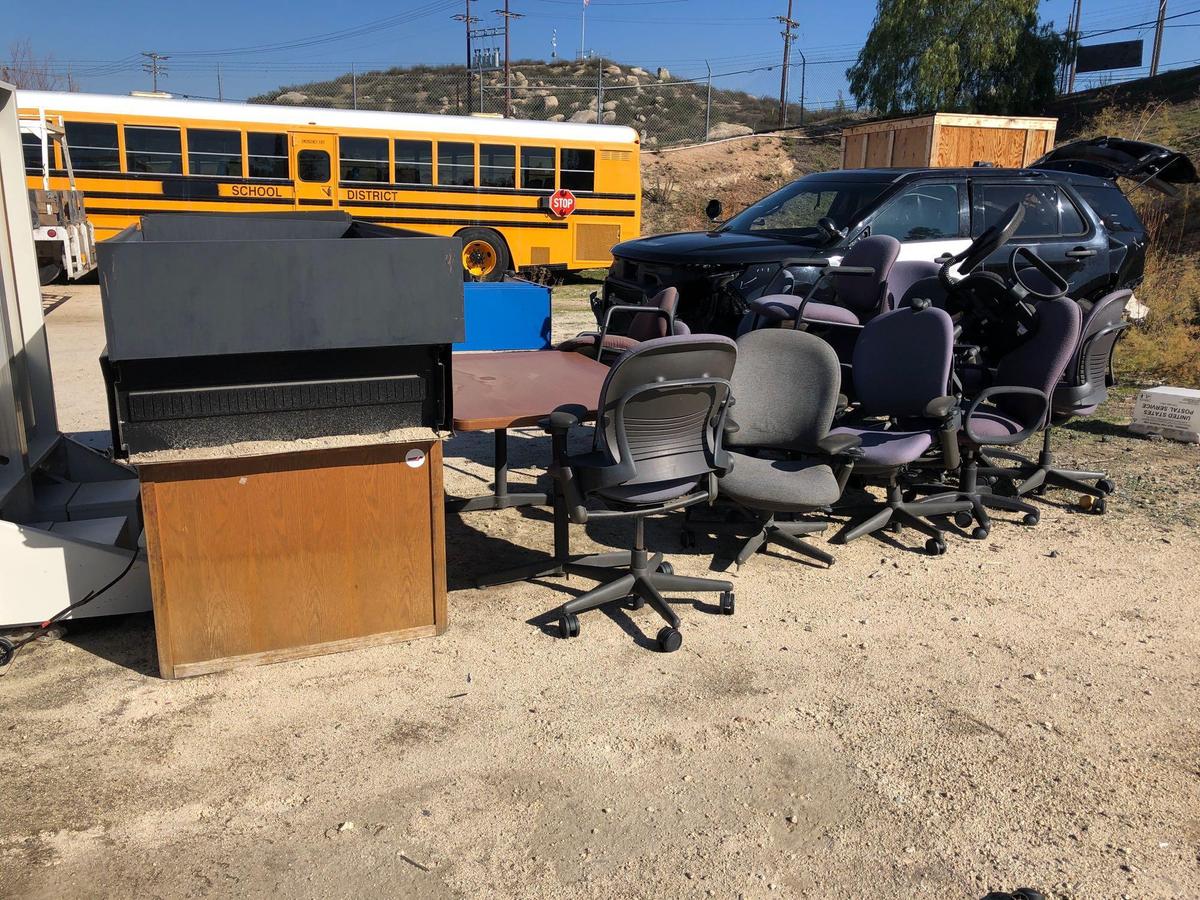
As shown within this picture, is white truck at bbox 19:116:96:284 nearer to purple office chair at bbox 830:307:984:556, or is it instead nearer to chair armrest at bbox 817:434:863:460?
purple office chair at bbox 830:307:984:556

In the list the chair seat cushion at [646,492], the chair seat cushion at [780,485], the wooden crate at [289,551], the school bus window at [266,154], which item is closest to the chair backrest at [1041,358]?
the chair seat cushion at [780,485]

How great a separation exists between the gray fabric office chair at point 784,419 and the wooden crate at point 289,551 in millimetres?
1543

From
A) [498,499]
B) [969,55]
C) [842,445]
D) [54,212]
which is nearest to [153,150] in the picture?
[54,212]

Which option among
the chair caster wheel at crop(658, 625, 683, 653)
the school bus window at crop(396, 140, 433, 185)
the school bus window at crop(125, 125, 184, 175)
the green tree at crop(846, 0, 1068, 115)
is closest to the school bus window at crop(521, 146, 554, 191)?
the school bus window at crop(396, 140, 433, 185)

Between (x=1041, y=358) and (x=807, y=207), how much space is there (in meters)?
2.97

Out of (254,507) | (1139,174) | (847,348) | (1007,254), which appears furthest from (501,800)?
(1139,174)

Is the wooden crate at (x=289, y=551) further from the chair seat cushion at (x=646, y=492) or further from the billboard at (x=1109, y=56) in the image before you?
the billboard at (x=1109, y=56)

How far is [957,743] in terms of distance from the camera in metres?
3.20

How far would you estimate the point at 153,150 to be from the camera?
1401 centimetres

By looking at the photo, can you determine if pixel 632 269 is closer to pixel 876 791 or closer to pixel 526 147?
pixel 876 791

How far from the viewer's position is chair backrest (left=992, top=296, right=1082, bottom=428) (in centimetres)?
508

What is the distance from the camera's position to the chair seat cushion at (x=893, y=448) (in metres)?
4.64

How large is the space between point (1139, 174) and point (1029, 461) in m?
4.57

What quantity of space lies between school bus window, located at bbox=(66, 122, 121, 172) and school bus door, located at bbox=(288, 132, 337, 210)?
249 cm
